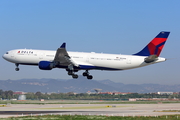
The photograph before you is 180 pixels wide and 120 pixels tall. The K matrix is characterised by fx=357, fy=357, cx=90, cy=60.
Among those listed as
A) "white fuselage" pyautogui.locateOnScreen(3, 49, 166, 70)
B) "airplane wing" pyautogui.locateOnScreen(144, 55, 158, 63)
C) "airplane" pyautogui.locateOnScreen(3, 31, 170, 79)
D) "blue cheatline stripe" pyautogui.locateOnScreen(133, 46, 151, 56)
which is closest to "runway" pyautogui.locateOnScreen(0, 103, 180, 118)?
"airplane" pyautogui.locateOnScreen(3, 31, 170, 79)

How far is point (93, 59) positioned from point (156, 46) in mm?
12429

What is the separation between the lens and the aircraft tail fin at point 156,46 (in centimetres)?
6831

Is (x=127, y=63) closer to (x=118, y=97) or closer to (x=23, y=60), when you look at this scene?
(x=23, y=60)

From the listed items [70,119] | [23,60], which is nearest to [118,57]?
[23,60]

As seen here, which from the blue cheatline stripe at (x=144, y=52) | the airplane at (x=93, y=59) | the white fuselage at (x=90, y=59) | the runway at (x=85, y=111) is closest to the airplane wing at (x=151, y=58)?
the airplane at (x=93, y=59)

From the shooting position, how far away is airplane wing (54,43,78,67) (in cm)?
6704

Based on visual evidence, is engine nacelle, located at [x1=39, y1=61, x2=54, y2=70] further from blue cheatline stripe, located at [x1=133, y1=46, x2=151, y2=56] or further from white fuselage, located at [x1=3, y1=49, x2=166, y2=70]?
blue cheatline stripe, located at [x1=133, y1=46, x2=151, y2=56]

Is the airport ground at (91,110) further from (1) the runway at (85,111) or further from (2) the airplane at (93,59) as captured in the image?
(2) the airplane at (93,59)

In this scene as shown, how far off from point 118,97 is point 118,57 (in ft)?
237

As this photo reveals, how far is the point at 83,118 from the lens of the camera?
4803cm

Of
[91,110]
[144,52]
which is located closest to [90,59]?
[91,110]

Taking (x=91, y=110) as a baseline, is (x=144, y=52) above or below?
above

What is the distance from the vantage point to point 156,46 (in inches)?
2694

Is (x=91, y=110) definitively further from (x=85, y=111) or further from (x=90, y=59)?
(x=90, y=59)
